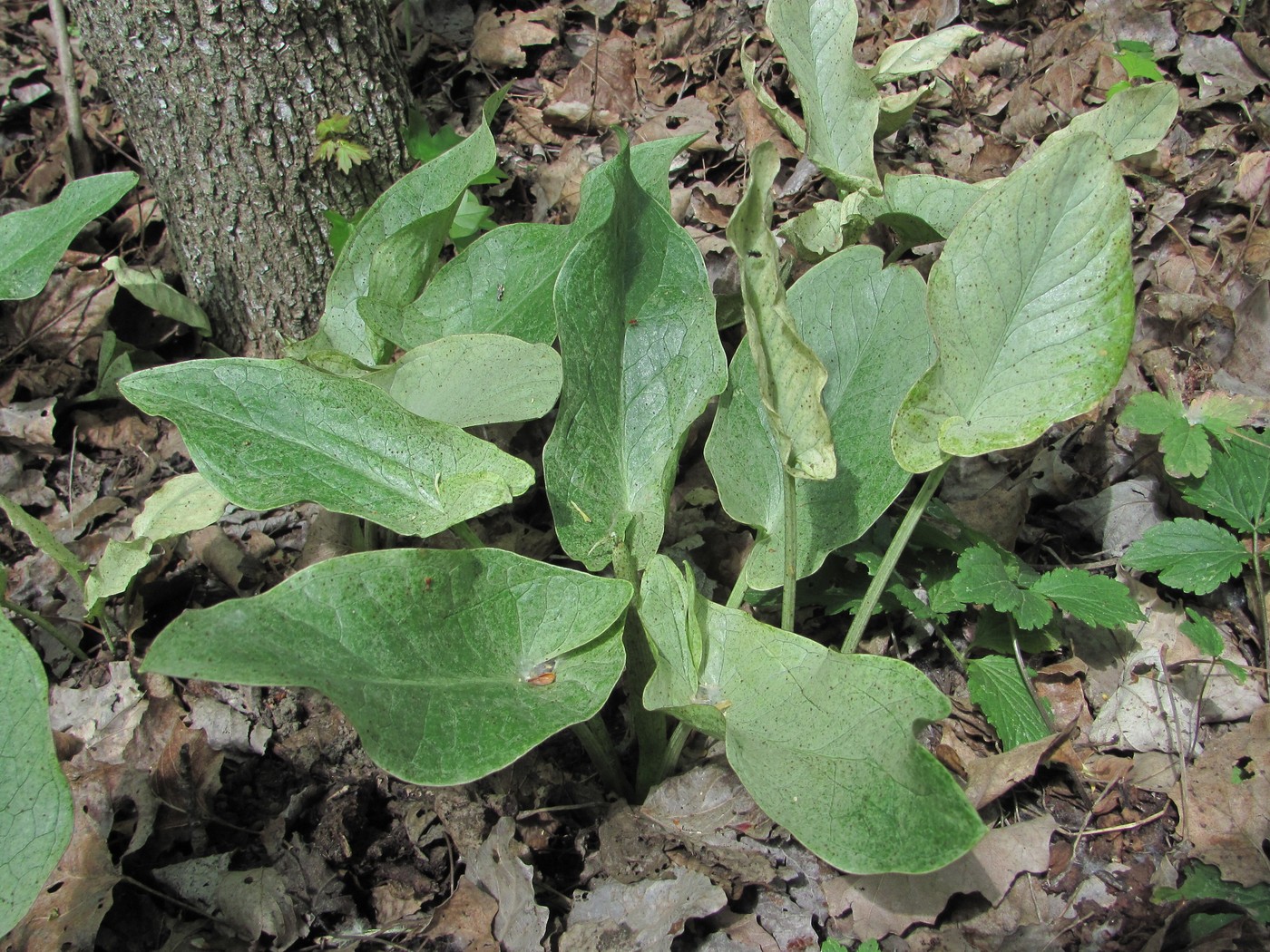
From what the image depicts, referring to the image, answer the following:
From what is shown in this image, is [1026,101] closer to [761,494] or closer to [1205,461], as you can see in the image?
[1205,461]

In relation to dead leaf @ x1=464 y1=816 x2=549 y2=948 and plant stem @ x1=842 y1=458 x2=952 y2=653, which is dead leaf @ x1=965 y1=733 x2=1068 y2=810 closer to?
plant stem @ x1=842 y1=458 x2=952 y2=653

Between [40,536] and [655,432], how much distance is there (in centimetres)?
112

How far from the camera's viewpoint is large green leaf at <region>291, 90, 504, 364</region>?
153 cm

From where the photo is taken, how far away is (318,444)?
1312mm

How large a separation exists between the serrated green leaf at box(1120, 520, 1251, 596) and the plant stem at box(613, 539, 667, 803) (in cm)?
86

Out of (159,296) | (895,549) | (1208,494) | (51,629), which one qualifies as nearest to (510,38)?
(159,296)

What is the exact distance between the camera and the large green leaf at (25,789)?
1.02 m

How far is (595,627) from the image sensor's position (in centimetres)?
125

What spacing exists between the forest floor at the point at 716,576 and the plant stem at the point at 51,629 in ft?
0.14

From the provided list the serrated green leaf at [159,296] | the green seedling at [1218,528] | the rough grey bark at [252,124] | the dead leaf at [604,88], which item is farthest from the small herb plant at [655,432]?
the dead leaf at [604,88]

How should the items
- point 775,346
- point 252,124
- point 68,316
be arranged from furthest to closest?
point 68,316 → point 252,124 → point 775,346

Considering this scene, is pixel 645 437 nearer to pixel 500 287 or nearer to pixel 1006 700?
pixel 500 287

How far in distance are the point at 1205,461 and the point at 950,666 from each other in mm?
576

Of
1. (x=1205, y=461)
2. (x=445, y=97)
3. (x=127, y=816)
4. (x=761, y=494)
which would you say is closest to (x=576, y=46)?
(x=445, y=97)
